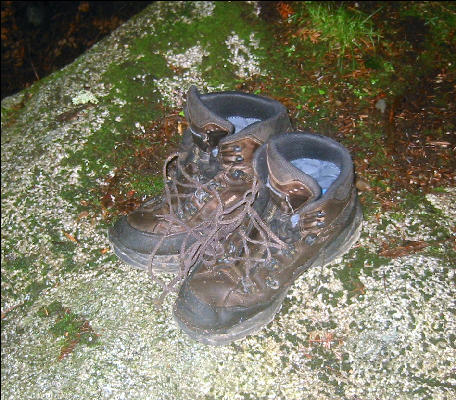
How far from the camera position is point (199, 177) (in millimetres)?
2891

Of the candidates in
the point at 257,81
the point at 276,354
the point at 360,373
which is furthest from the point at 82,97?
the point at 360,373

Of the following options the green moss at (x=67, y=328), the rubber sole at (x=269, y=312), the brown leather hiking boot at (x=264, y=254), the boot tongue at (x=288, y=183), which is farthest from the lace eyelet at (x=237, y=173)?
the green moss at (x=67, y=328)

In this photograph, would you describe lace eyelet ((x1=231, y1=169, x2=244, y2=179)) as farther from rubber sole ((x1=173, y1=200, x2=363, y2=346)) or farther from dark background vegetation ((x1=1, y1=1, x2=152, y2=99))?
dark background vegetation ((x1=1, y1=1, x2=152, y2=99))

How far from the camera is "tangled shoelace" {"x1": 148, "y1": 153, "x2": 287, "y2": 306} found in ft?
8.36

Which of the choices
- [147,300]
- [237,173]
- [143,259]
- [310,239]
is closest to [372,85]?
[237,173]

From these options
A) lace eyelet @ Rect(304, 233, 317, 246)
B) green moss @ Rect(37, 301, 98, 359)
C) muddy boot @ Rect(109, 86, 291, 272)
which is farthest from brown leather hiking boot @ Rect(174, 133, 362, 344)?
green moss @ Rect(37, 301, 98, 359)

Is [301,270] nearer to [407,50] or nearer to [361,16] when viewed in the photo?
[407,50]

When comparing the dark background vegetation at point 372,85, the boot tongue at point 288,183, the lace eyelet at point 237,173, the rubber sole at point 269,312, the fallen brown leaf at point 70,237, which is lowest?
the fallen brown leaf at point 70,237

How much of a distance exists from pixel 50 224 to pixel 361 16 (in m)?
3.29

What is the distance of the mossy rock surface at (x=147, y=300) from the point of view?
254 centimetres

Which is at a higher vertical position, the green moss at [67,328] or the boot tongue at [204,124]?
the boot tongue at [204,124]

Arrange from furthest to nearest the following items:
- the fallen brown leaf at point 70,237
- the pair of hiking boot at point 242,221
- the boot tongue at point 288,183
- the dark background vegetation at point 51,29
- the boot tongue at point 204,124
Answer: the dark background vegetation at point 51,29
the fallen brown leaf at point 70,237
the boot tongue at point 204,124
the pair of hiking boot at point 242,221
the boot tongue at point 288,183

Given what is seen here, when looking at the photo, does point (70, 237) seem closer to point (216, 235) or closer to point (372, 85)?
point (216, 235)

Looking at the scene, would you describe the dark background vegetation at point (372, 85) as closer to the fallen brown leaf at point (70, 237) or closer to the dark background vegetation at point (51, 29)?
the fallen brown leaf at point (70, 237)
